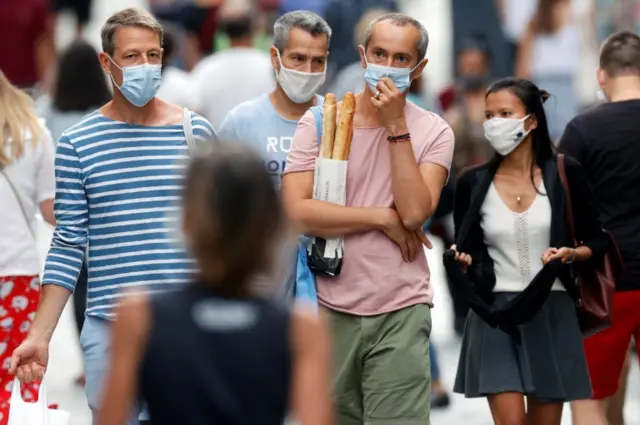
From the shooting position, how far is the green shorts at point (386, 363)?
19.8 ft

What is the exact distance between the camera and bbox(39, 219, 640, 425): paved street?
30.4 ft

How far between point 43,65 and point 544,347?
6.70m

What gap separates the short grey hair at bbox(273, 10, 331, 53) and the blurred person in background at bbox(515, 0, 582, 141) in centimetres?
763

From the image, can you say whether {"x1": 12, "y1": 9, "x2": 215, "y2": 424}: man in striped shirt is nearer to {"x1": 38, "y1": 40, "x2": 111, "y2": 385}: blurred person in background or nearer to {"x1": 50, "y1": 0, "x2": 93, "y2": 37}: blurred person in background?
{"x1": 38, "y1": 40, "x2": 111, "y2": 385}: blurred person in background

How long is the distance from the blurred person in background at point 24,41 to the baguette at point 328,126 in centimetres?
640

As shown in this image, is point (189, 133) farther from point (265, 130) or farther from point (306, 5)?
point (306, 5)

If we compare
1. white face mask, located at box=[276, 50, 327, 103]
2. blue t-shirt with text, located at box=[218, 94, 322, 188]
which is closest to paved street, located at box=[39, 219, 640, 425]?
blue t-shirt with text, located at box=[218, 94, 322, 188]

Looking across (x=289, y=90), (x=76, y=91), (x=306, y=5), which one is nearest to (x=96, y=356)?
(x=289, y=90)

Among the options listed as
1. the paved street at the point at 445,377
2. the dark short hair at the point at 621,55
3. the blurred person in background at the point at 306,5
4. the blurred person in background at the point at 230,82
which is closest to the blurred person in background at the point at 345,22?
the blurred person in background at the point at 306,5

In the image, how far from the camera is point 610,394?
7391 mm

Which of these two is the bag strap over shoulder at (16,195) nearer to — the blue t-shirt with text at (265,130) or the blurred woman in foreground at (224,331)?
the blue t-shirt with text at (265,130)

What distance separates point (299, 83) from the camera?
22.3 ft

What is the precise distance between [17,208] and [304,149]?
1.32m

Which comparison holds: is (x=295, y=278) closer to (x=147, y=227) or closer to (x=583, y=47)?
(x=147, y=227)
